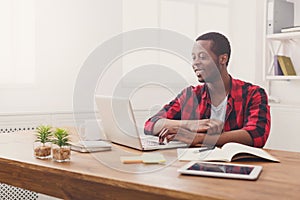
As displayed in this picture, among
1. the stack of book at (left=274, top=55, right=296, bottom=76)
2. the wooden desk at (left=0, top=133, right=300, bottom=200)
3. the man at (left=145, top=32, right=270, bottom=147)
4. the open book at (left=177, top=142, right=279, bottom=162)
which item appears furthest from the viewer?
the stack of book at (left=274, top=55, right=296, bottom=76)

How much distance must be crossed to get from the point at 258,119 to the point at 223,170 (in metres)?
0.70

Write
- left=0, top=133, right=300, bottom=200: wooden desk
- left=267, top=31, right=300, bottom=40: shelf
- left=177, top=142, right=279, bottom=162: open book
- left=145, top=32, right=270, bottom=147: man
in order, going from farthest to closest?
left=267, top=31, right=300, bottom=40: shelf → left=145, top=32, right=270, bottom=147: man → left=177, top=142, right=279, bottom=162: open book → left=0, top=133, right=300, bottom=200: wooden desk

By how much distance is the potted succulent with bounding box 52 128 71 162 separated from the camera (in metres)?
1.59

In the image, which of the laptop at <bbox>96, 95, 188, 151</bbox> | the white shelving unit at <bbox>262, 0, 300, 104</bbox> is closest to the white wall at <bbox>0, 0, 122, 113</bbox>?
the white shelving unit at <bbox>262, 0, 300, 104</bbox>

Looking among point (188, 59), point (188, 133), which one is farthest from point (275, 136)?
point (188, 133)

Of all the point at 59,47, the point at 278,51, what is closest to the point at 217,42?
the point at 278,51

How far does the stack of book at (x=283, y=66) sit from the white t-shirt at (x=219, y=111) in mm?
1197

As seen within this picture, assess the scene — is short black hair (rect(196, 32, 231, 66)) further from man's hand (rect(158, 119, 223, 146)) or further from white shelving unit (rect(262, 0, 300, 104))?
white shelving unit (rect(262, 0, 300, 104))

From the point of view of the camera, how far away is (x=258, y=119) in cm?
203

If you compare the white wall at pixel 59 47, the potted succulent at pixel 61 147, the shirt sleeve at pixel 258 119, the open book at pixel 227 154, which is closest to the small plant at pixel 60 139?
the potted succulent at pixel 61 147

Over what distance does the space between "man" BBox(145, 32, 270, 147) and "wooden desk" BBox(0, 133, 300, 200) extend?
7.5 inches

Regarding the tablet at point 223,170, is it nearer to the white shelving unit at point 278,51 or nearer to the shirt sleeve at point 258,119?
the shirt sleeve at point 258,119

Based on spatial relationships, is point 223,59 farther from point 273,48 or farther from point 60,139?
point 273,48

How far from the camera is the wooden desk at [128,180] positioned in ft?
3.90
